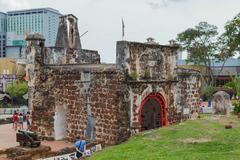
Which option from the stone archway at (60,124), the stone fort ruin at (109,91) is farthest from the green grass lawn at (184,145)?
the stone archway at (60,124)

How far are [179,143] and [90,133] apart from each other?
5.23 meters

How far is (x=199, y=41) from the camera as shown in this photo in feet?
161

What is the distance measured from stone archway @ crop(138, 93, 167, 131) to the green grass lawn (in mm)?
1876

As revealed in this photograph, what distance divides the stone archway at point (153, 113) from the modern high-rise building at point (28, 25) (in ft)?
292

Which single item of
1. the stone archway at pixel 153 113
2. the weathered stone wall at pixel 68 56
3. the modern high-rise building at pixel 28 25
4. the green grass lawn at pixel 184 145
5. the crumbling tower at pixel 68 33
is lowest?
the green grass lawn at pixel 184 145

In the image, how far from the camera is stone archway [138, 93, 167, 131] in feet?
58.2

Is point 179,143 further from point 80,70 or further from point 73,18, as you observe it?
point 73,18

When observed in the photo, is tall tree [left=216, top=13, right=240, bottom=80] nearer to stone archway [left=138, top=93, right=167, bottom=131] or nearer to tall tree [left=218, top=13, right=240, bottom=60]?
tall tree [left=218, top=13, right=240, bottom=60]

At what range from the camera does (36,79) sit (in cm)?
1980

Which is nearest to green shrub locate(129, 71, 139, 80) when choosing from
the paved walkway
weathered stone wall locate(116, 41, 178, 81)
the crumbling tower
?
weathered stone wall locate(116, 41, 178, 81)

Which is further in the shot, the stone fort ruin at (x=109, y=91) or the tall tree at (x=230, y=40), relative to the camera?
the tall tree at (x=230, y=40)

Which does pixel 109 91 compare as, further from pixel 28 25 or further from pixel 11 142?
pixel 28 25

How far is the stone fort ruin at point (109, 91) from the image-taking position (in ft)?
54.1

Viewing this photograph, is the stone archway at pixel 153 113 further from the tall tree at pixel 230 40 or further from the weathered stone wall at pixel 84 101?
the tall tree at pixel 230 40
